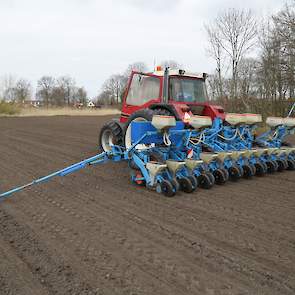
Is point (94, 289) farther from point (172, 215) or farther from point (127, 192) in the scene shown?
point (127, 192)

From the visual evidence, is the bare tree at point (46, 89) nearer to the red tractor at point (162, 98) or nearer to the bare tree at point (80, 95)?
the bare tree at point (80, 95)

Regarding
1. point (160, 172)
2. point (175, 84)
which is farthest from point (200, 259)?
point (175, 84)

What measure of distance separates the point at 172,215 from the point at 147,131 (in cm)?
181

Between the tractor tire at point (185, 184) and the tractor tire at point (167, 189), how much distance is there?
26 centimetres

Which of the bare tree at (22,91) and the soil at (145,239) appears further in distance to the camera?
the bare tree at (22,91)

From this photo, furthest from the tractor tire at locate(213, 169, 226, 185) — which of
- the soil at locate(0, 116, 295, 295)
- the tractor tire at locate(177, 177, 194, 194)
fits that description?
the tractor tire at locate(177, 177, 194, 194)

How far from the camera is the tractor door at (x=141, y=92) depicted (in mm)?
7281

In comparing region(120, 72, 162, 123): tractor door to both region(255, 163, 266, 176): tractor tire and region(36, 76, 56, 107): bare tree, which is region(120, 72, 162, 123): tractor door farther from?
region(36, 76, 56, 107): bare tree

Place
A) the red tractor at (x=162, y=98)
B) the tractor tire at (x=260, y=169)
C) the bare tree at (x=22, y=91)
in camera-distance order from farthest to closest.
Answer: the bare tree at (x=22, y=91)
the red tractor at (x=162, y=98)
the tractor tire at (x=260, y=169)

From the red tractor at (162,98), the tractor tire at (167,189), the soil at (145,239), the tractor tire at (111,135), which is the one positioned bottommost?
the soil at (145,239)

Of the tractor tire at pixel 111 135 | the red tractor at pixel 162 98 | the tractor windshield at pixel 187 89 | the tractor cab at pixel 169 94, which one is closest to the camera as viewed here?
the red tractor at pixel 162 98

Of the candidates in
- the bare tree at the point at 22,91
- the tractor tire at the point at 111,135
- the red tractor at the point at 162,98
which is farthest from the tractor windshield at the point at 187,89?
the bare tree at the point at 22,91

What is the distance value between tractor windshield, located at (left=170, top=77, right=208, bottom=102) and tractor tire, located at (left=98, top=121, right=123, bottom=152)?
4.88ft

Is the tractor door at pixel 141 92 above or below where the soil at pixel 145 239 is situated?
above
